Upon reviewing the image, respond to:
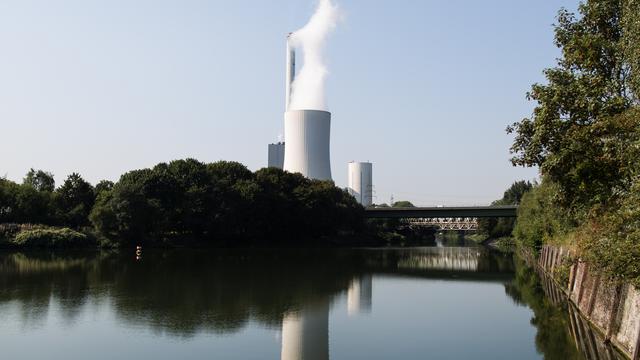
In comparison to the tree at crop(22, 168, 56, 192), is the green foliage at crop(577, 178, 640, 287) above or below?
below

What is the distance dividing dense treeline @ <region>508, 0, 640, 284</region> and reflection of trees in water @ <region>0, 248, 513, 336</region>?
32.2 feet

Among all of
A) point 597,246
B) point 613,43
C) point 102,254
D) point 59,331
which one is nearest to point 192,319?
point 59,331

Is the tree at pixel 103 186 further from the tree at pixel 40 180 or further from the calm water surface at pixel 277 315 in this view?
the calm water surface at pixel 277 315

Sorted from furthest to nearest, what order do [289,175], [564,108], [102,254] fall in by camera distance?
[289,175]
[102,254]
[564,108]

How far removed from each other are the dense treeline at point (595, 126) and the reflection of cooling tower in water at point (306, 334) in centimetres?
831

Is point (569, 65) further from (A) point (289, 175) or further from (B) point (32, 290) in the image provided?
(A) point (289, 175)

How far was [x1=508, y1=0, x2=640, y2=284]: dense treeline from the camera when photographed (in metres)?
18.1

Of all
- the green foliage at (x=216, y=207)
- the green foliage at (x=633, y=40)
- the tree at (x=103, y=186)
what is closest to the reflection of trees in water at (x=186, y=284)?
the green foliage at (x=216, y=207)

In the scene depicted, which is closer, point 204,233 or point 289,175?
point 204,233

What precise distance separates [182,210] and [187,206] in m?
0.67

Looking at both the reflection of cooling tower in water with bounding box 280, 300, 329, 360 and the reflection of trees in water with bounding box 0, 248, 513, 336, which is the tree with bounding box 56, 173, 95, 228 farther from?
the reflection of cooling tower in water with bounding box 280, 300, 329, 360

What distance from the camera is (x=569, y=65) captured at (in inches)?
933

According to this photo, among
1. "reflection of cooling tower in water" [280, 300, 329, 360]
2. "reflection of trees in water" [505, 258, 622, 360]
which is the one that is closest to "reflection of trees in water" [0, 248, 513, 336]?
"reflection of cooling tower in water" [280, 300, 329, 360]

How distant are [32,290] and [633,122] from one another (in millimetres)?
25485
